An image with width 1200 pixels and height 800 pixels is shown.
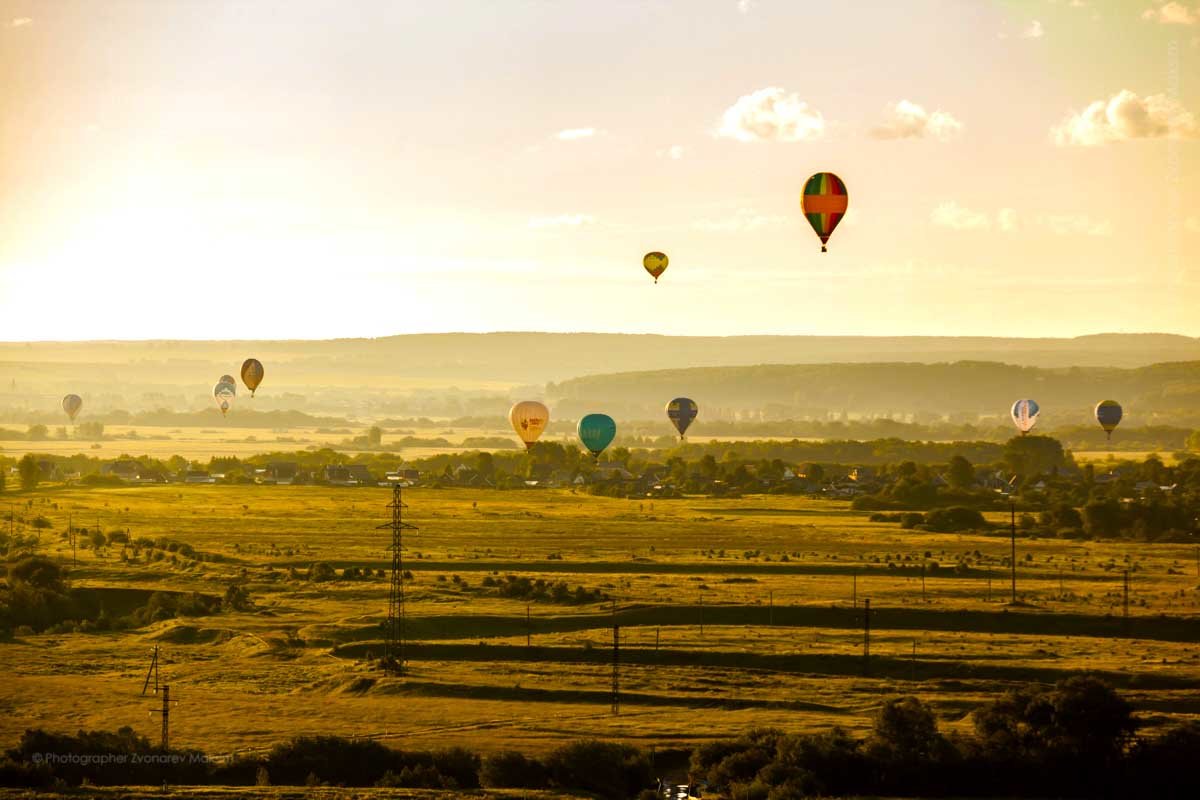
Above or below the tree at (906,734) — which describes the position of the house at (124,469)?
above

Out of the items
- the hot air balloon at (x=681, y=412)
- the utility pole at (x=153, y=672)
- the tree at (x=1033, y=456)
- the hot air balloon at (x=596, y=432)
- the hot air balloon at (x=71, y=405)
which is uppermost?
the hot air balloon at (x=71, y=405)

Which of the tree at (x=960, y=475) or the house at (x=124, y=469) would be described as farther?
the house at (x=124, y=469)

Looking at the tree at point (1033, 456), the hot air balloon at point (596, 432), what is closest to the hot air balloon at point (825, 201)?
the hot air balloon at point (596, 432)

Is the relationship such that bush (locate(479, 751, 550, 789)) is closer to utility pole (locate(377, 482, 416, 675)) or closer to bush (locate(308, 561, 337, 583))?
utility pole (locate(377, 482, 416, 675))

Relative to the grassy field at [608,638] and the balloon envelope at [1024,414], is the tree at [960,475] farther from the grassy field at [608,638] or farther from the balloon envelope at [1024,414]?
the balloon envelope at [1024,414]

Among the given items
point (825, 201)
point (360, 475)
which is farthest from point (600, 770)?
point (360, 475)

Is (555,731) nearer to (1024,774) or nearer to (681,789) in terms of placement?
(681,789)

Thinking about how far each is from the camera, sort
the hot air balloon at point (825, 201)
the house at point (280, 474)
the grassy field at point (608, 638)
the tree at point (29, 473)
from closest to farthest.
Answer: the grassy field at point (608, 638) → the hot air balloon at point (825, 201) → the tree at point (29, 473) → the house at point (280, 474)
